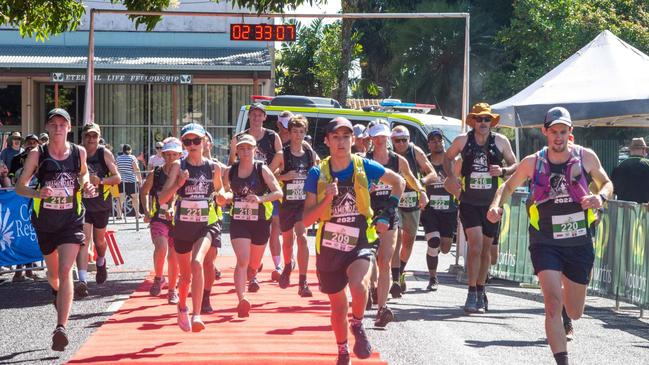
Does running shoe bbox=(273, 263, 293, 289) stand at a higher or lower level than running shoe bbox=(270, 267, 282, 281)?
higher

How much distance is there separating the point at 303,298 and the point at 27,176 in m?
3.97

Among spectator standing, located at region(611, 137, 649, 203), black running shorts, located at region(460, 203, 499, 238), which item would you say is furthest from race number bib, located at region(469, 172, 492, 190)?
spectator standing, located at region(611, 137, 649, 203)

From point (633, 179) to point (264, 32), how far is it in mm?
7584

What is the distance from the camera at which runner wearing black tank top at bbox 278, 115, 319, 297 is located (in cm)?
1284

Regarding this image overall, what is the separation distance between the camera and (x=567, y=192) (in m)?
8.55

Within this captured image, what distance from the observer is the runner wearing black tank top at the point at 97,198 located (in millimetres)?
12625

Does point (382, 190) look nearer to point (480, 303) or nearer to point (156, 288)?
point (480, 303)

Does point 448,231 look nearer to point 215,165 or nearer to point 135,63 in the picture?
point 215,165

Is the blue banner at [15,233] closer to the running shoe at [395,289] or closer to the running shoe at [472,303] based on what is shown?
the running shoe at [395,289]

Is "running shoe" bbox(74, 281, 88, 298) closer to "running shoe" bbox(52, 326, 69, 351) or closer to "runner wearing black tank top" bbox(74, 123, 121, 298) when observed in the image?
"runner wearing black tank top" bbox(74, 123, 121, 298)

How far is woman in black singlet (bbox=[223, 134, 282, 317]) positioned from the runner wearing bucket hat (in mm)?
2086

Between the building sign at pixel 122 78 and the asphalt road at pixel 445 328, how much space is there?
18268 millimetres

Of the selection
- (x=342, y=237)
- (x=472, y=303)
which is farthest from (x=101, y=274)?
(x=342, y=237)

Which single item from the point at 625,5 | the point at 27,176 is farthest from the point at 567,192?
the point at 625,5
